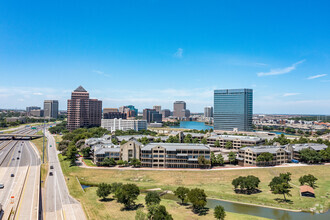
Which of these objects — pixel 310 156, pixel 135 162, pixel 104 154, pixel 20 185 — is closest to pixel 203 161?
pixel 135 162

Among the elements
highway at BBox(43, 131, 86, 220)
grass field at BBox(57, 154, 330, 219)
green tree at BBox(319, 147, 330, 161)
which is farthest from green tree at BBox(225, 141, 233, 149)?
highway at BBox(43, 131, 86, 220)

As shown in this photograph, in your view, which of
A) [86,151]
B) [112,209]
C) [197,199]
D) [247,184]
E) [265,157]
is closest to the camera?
[197,199]

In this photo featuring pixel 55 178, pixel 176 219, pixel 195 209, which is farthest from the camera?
pixel 55 178

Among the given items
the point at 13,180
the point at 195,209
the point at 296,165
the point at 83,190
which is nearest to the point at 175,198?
the point at 195,209

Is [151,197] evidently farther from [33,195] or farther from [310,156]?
[310,156]

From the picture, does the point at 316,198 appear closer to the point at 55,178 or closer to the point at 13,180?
the point at 55,178
